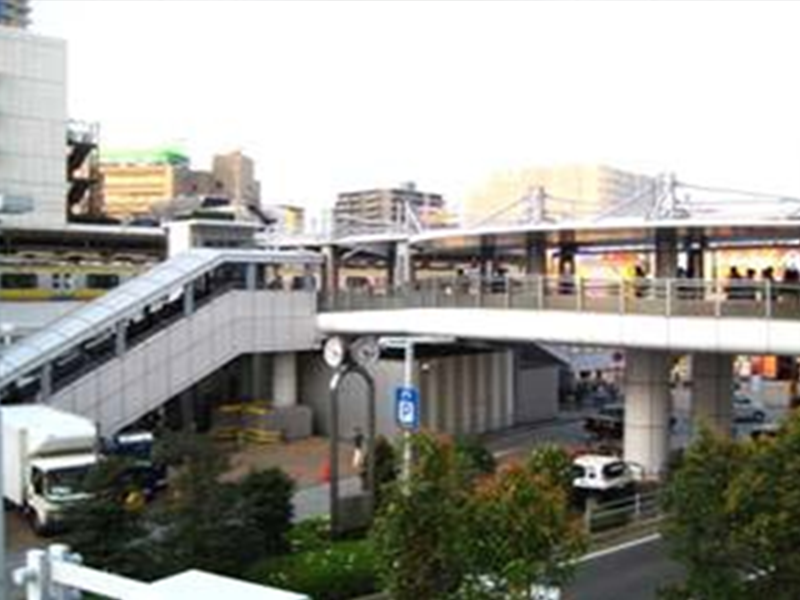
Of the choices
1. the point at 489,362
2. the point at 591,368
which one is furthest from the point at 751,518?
the point at 591,368

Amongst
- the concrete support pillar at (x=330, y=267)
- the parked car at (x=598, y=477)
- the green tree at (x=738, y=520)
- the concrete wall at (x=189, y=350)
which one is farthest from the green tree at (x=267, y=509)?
the concrete support pillar at (x=330, y=267)

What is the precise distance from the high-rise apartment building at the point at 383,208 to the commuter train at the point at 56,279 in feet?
36.6

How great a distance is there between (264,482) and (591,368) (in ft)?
146

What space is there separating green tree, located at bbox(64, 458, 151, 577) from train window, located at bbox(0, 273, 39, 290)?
33.8m

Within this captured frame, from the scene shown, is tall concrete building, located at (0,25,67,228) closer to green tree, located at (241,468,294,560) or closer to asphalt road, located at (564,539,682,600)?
green tree, located at (241,468,294,560)

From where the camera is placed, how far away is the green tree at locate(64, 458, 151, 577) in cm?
1961

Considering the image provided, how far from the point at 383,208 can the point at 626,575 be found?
72366 millimetres

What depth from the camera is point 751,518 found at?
15.8m

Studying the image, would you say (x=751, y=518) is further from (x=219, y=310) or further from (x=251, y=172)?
(x=251, y=172)

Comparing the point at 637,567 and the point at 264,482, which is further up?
the point at 264,482

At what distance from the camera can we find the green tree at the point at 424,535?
14722 mm

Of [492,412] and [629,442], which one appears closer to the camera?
[629,442]

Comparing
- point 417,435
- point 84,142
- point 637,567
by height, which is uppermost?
point 84,142

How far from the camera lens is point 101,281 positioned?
186 feet
